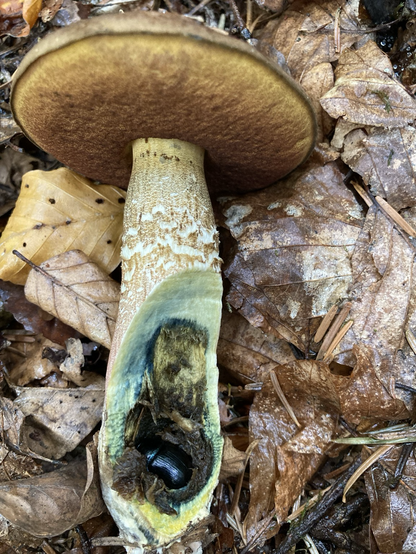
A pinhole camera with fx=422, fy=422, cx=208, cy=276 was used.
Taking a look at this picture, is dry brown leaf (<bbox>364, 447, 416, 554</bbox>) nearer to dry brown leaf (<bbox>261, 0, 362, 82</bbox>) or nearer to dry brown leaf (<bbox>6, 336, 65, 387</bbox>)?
dry brown leaf (<bbox>6, 336, 65, 387</bbox>)

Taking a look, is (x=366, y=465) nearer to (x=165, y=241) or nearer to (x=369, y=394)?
(x=369, y=394)

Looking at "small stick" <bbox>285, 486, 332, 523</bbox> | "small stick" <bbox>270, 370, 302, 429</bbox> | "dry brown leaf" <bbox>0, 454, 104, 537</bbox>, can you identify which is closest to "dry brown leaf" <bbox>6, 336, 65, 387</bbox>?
"dry brown leaf" <bbox>0, 454, 104, 537</bbox>

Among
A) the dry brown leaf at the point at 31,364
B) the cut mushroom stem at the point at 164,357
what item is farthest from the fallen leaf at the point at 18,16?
the dry brown leaf at the point at 31,364

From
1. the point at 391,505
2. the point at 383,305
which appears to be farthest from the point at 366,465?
the point at 383,305

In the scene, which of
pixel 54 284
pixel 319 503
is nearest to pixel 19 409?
pixel 54 284

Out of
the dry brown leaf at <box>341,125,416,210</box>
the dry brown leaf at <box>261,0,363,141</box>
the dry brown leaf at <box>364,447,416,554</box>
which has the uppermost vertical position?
the dry brown leaf at <box>261,0,363,141</box>

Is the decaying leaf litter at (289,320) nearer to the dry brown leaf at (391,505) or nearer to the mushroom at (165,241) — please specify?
the dry brown leaf at (391,505)

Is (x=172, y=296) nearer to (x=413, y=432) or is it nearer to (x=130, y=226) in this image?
(x=130, y=226)
